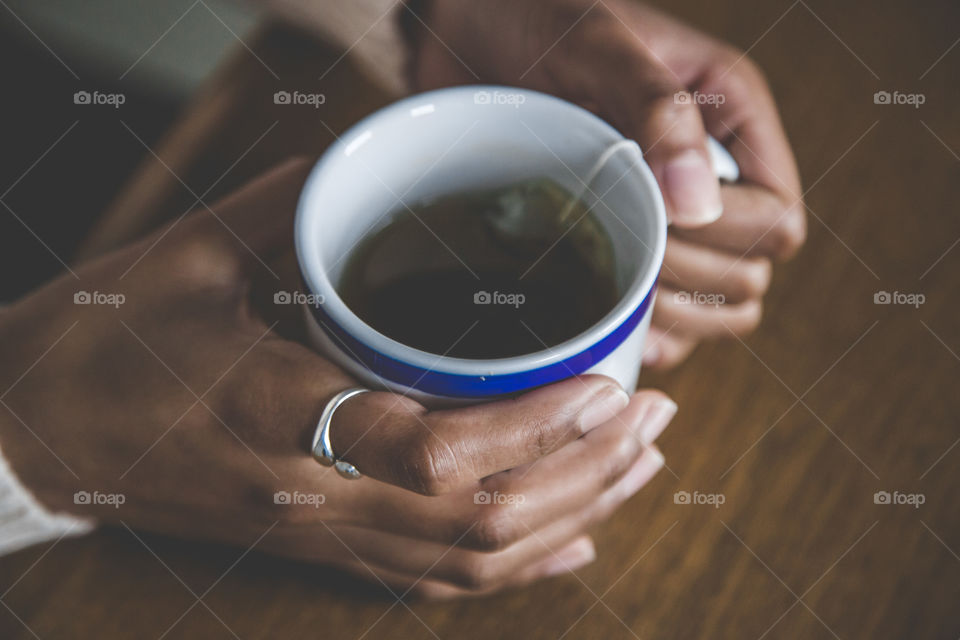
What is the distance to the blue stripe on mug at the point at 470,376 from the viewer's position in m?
0.47

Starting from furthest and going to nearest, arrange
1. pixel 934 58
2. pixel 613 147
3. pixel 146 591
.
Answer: pixel 934 58 < pixel 146 591 < pixel 613 147

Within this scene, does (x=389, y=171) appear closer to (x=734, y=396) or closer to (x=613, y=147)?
(x=613, y=147)

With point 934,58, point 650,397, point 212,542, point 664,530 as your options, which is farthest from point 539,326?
point 934,58

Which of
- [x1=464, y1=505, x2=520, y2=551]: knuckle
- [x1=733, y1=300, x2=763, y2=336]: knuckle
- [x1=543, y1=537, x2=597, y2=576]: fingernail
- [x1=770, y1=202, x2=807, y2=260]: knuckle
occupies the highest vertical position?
[x1=770, y1=202, x2=807, y2=260]: knuckle

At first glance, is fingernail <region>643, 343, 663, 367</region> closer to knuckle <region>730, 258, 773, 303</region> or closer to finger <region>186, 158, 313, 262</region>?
knuckle <region>730, 258, 773, 303</region>

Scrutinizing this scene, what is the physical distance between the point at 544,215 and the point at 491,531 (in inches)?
9.9

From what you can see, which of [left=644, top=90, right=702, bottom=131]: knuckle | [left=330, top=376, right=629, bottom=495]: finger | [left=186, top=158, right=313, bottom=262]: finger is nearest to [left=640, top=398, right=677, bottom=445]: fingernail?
[left=330, top=376, right=629, bottom=495]: finger

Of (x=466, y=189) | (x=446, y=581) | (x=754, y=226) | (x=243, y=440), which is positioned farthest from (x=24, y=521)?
(x=754, y=226)

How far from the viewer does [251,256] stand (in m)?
0.67

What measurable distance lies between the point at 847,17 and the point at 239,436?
0.83 metres

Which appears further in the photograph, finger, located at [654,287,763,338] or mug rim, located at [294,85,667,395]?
finger, located at [654,287,763,338]

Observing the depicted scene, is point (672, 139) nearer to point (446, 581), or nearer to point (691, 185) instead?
point (691, 185)

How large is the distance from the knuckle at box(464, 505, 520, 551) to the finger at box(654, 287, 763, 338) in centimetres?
22

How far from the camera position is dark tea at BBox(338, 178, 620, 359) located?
59 cm
